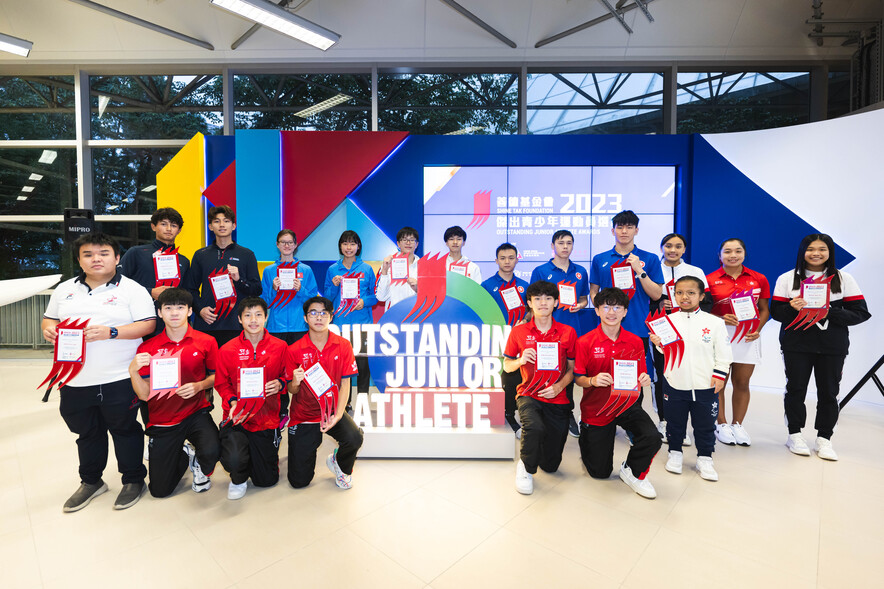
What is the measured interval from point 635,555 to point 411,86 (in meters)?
5.78

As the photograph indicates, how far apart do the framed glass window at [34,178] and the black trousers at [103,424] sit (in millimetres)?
5247

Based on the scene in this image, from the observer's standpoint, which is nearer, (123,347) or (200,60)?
(123,347)

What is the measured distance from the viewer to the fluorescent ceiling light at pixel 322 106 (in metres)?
5.66

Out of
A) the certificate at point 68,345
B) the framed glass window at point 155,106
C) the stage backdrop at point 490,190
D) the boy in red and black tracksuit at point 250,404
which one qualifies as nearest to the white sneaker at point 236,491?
the boy in red and black tracksuit at point 250,404

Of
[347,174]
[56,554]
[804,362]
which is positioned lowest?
[56,554]

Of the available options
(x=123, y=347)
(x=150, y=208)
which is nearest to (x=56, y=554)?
(x=123, y=347)

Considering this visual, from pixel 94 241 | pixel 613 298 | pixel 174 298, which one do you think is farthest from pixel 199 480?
pixel 613 298

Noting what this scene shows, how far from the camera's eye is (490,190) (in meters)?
5.16

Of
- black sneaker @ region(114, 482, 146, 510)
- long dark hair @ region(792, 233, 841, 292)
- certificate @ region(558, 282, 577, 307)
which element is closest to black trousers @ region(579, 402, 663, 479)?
certificate @ region(558, 282, 577, 307)

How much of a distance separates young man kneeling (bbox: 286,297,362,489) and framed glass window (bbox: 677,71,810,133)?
5707 mm

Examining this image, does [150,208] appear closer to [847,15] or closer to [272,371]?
[272,371]

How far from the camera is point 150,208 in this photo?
580 cm

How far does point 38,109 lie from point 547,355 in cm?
769

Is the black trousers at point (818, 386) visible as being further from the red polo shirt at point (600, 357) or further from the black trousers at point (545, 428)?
the black trousers at point (545, 428)
